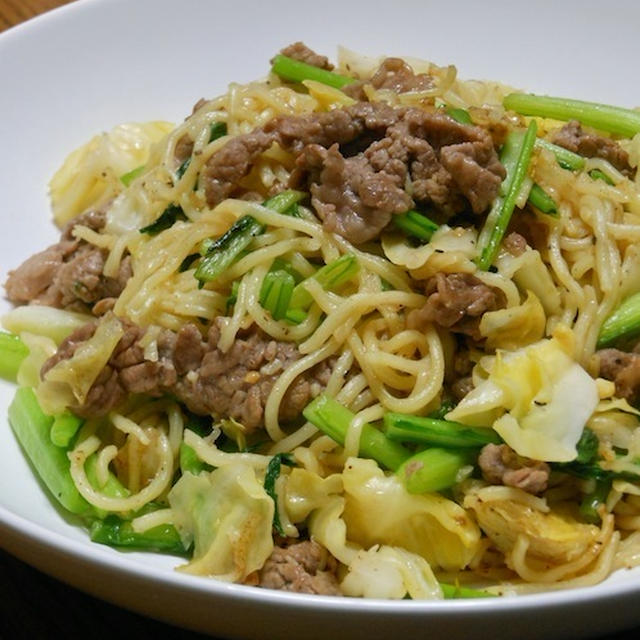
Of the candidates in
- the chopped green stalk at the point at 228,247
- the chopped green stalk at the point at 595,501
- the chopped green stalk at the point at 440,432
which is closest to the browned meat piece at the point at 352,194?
the chopped green stalk at the point at 228,247

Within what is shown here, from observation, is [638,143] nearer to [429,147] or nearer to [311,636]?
[429,147]

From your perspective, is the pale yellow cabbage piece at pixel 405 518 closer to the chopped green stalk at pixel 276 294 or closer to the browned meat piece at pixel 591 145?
the chopped green stalk at pixel 276 294

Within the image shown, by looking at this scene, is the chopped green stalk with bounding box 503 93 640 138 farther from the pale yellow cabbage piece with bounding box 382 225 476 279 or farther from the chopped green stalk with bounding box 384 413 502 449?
the chopped green stalk with bounding box 384 413 502 449

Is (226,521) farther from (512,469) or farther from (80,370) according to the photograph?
(512,469)

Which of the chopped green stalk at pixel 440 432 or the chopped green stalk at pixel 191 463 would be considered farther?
the chopped green stalk at pixel 191 463

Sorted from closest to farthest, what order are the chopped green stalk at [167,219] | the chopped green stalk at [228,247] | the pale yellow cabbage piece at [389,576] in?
the pale yellow cabbage piece at [389,576], the chopped green stalk at [228,247], the chopped green stalk at [167,219]

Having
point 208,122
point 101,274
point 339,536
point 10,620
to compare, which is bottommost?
point 10,620

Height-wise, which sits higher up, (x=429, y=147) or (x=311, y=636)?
(x=429, y=147)

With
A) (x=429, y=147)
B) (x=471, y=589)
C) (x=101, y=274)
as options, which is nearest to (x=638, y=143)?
(x=429, y=147)
